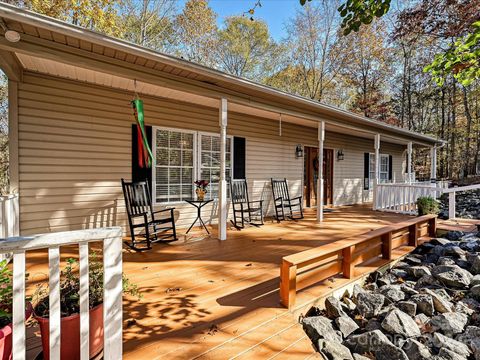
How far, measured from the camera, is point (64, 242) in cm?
132

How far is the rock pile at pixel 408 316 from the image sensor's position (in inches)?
81.7

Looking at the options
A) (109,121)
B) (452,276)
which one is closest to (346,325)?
(452,276)

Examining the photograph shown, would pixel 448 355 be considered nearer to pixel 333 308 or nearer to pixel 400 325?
pixel 400 325

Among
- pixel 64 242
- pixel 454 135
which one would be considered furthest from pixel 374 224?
pixel 454 135

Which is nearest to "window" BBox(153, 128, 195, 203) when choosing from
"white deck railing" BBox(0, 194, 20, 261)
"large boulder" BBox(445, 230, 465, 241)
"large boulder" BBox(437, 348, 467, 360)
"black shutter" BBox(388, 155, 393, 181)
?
"white deck railing" BBox(0, 194, 20, 261)

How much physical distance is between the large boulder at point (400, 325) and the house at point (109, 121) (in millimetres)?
2655

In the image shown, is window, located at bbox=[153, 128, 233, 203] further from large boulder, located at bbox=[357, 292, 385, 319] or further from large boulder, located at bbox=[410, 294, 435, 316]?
large boulder, located at bbox=[410, 294, 435, 316]

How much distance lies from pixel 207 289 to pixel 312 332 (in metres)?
1.01

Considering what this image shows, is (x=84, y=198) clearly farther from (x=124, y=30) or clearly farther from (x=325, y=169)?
(x=124, y=30)

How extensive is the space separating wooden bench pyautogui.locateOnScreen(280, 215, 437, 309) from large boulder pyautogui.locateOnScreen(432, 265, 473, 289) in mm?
574

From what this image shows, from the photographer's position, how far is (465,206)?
9.92 m

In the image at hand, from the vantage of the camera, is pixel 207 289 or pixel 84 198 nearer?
pixel 207 289

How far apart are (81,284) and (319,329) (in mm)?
1686

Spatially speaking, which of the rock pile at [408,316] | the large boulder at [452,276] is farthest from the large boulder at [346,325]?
the large boulder at [452,276]
